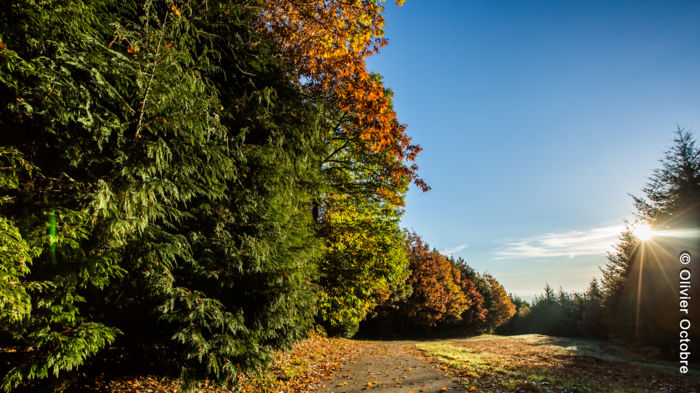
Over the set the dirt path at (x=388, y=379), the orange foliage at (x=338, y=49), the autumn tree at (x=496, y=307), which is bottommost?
the autumn tree at (x=496, y=307)

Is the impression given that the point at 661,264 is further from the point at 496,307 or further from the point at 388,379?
the point at 496,307

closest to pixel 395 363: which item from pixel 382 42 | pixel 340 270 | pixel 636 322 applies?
pixel 340 270

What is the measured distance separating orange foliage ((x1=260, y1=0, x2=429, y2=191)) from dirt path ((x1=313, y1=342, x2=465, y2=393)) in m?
6.73

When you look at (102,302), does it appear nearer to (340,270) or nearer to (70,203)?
(70,203)

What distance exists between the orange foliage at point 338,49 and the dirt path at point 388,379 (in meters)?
6.73

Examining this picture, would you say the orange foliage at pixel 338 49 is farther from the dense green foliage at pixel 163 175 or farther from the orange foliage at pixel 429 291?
the orange foliage at pixel 429 291

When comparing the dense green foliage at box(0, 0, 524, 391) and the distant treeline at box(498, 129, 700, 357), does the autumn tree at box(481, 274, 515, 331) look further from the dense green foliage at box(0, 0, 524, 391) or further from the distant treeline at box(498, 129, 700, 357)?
the dense green foliage at box(0, 0, 524, 391)

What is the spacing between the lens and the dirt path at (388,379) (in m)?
6.65

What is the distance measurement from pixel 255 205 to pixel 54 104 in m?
3.42

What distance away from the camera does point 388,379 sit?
7594 millimetres

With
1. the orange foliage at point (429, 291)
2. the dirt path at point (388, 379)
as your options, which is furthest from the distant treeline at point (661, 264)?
the dirt path at point (388, 379)

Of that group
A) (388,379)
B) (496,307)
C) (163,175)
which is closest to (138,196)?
(163,175)

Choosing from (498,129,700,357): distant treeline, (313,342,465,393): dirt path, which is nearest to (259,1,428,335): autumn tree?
(313,342,465,393): dirt path

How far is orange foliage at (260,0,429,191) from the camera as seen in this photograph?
7109mm
